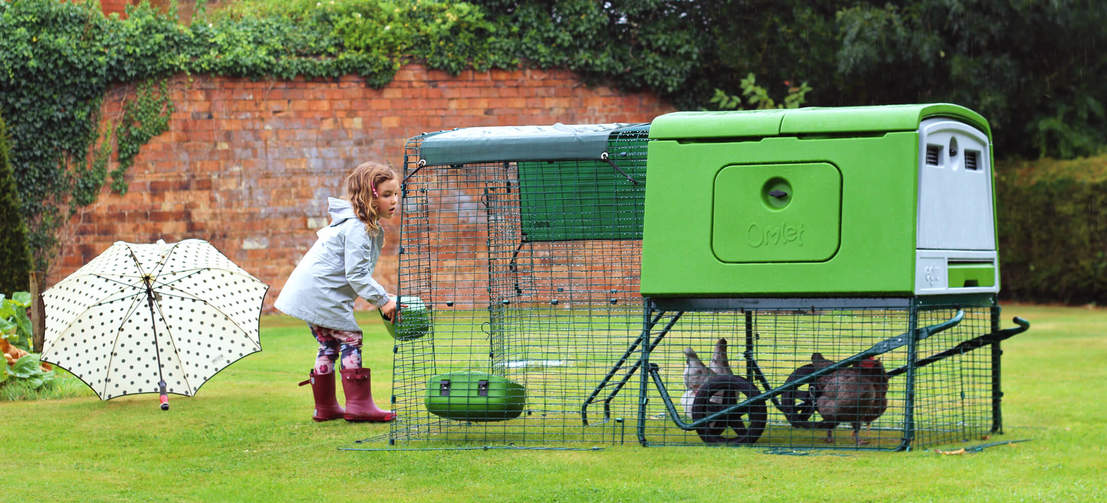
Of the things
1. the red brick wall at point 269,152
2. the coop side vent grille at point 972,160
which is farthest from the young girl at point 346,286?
the red brick wall at point 269,152

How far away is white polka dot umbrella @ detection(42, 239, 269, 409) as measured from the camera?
7148 millimetres

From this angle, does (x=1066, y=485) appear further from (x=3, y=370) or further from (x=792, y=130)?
(x=3, y=370)

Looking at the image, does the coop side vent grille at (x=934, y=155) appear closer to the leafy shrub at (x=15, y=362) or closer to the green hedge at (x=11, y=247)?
the leafy shrub at (x=15, y=362)

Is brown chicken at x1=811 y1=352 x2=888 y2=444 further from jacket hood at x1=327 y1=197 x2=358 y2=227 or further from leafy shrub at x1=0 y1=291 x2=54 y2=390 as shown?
leafy shrub at x1=0 y1=291 x2=54 y2=390

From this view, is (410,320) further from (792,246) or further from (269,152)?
(269,152)

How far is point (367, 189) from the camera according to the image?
6.27 m

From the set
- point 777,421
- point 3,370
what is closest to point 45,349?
point 3,370

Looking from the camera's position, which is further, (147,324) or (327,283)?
(147,324)

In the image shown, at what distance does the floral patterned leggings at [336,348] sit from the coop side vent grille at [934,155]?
10.2ft

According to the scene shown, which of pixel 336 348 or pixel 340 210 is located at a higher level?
pixel 340 210

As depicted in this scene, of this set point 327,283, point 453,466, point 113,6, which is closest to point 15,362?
point 327,283

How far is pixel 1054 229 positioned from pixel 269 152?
1110 cm

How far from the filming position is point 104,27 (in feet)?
54.2

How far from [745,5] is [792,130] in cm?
1303
